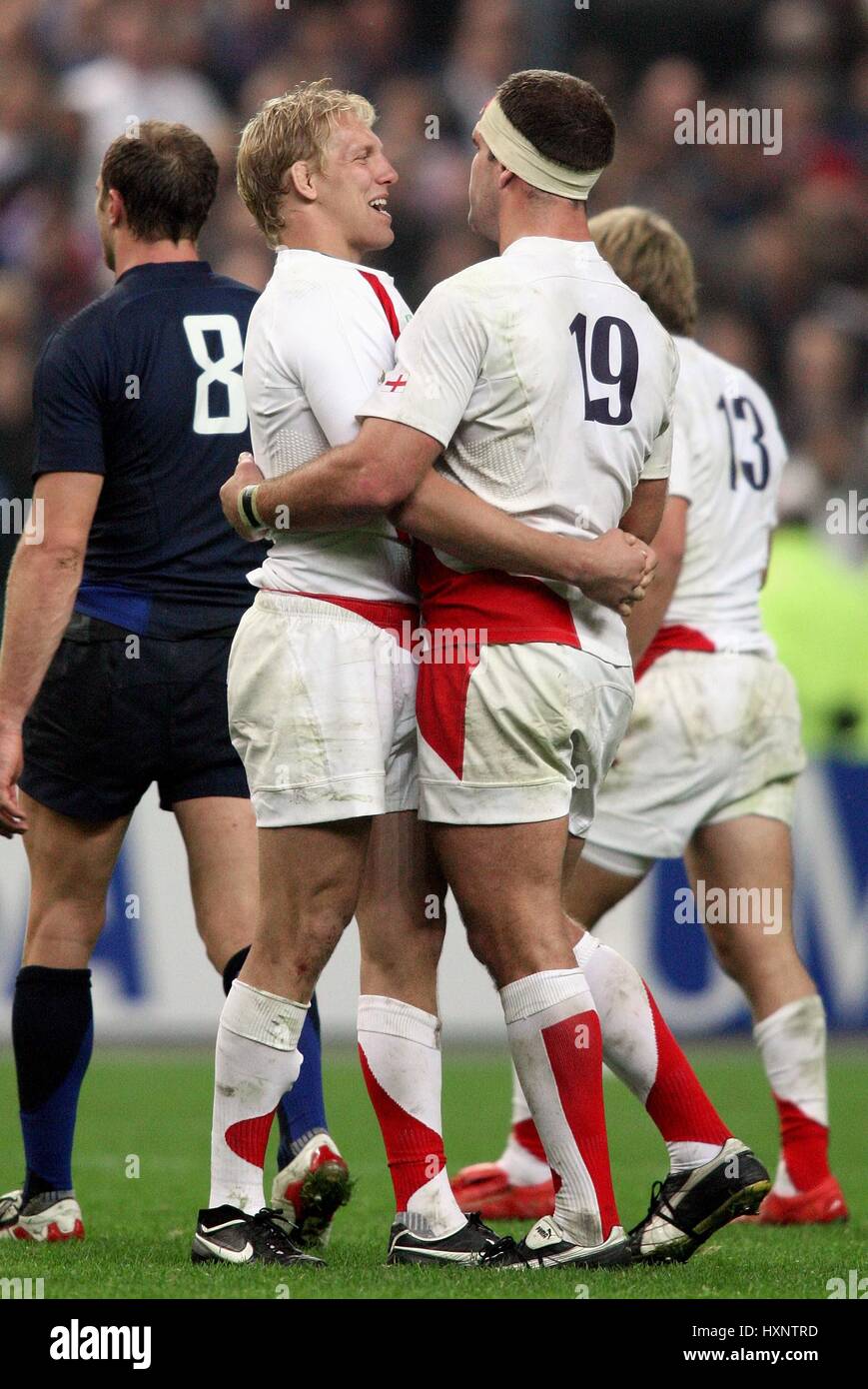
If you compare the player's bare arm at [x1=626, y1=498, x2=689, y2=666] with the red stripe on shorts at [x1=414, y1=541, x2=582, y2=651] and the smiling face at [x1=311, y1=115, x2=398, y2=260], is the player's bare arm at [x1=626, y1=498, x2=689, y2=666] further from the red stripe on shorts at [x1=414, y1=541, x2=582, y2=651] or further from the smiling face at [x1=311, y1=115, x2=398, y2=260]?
the smiling face at [x1=311, y1=115, x2=398, y2=260]

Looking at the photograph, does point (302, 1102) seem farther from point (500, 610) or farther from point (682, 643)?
point (682, 643)

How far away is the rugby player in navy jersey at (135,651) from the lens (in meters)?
3.94

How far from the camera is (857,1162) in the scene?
18.3 ft

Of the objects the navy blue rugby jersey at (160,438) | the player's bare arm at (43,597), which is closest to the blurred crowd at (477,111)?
the navy blue rugby jersey at (160,438)

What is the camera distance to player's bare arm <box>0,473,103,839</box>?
379cm

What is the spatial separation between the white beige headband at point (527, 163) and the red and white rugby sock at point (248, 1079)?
1.48 metres

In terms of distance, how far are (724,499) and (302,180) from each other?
65.2 inches

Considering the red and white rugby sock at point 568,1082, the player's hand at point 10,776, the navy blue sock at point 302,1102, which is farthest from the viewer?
the navy blue sock at point 302,1102

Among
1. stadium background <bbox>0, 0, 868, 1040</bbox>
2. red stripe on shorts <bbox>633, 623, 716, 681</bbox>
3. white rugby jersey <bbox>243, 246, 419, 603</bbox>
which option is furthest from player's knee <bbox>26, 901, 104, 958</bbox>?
stadium background <bbox>0, 0, 868, 1040</bbox>

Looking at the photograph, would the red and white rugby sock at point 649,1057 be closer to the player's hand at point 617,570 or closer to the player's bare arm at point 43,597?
the player's hand at point 617,570

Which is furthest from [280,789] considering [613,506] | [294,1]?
[294,1]

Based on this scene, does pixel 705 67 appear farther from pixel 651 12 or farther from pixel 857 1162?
pixel 857 1162

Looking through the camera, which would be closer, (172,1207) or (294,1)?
(172,1207)
